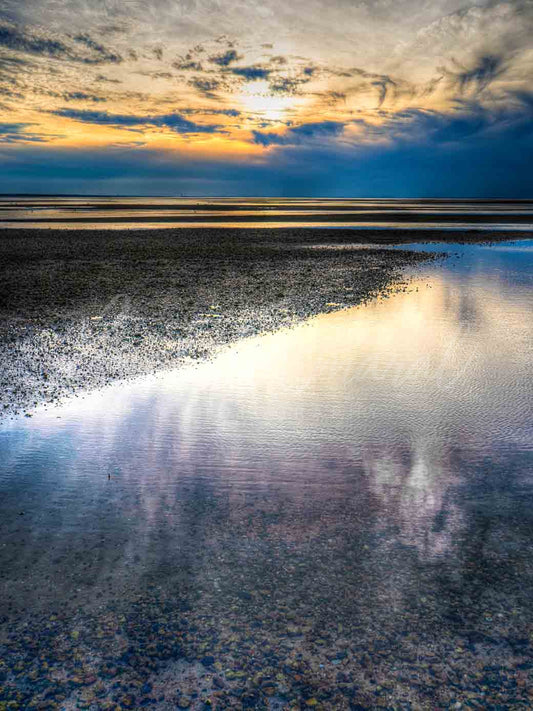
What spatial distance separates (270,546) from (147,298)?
1313 cm

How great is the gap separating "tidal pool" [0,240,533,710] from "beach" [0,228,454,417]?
171 centimetres

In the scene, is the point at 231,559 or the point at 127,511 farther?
the point at 127,511

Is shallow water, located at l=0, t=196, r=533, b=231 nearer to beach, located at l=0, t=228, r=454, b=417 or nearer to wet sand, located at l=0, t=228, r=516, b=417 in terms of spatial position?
beach, located at l=0, t=228, r=454, b=417

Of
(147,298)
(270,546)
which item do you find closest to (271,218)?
Answer: (147,298)

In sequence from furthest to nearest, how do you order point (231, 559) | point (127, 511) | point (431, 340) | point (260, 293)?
point (260, 293) < point (431, 340) < point (127, 511) < point (231, 559)

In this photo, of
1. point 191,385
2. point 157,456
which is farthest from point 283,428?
point 191,385

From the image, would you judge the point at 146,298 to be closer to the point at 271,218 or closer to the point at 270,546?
the point at 270,546

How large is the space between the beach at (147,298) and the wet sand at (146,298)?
0.03 meters

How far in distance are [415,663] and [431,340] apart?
30.0 ft

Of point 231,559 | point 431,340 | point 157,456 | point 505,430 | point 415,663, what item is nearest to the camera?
point 415,663

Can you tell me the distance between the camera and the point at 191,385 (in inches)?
351

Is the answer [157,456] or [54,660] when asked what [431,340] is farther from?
[54,660]

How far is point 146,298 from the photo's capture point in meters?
16.8

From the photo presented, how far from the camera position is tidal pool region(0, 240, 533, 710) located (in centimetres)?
335
